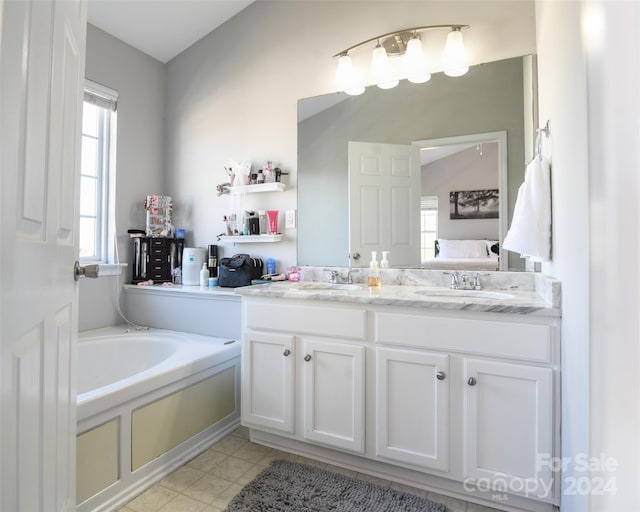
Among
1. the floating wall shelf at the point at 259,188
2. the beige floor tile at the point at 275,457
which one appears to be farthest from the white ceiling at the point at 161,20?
the beige floor tile at the point at 275,457

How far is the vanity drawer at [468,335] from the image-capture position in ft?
4.41

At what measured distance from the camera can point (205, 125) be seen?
283 cm

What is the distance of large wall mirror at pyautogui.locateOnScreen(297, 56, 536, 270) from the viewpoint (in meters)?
1.89

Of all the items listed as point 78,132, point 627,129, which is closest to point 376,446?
point 627,129

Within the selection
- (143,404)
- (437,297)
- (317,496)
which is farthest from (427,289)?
(143,404)

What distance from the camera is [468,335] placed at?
1448mm

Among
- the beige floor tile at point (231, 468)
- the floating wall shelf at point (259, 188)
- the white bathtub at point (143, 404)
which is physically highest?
the floating wall shelf at point (259, 188)

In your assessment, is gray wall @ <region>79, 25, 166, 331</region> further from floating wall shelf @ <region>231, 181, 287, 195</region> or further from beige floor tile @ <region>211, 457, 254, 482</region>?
beige floor tile @ <region>211, 457, 254, 482</region>

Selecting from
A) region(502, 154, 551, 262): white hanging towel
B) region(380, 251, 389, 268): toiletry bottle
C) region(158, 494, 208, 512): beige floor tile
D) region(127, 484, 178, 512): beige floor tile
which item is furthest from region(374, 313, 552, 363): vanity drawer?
region(127, 484, 178, 512): beige floor tile

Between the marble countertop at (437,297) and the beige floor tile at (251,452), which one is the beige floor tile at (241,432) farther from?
the marble countertop at (437,297)

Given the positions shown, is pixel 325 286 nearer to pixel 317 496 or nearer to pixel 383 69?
pixel 317 496

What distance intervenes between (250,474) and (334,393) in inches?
21.7

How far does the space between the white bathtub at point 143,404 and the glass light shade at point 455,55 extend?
2000 mm

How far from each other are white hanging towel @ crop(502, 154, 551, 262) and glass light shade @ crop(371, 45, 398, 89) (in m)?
1.01
